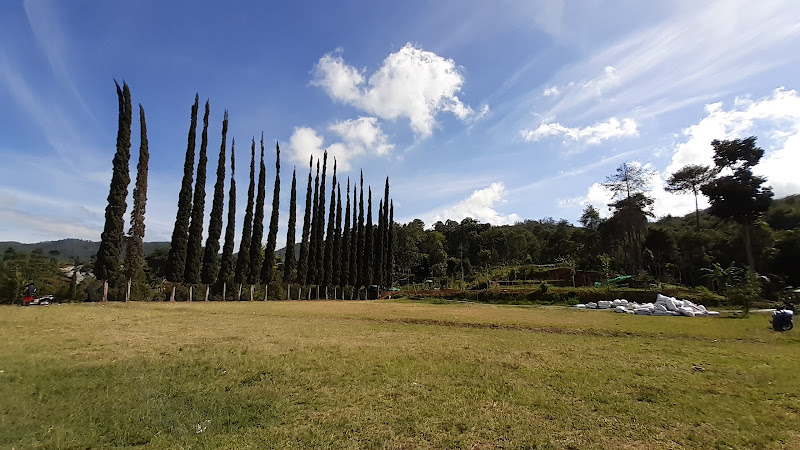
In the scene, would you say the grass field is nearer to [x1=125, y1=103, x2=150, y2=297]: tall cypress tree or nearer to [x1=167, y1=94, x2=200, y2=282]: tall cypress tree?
[x1=125, y1=103, x2=150, y2=297]: tall cypress tree

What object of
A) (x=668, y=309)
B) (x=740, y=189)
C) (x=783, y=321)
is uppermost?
(x=740, y=189)

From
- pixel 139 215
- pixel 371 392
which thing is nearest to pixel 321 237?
pixel 139 215

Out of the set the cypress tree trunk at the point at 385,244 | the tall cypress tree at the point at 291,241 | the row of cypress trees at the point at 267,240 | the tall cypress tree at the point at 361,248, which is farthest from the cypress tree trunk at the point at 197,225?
the cypress tree trunk at the point at 385,244

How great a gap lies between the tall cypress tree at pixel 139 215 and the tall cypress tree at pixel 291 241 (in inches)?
498

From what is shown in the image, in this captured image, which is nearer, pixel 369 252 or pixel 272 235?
pixel 272 235

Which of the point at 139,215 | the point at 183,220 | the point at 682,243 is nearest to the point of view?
the point at 139,215

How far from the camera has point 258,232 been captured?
3262 cm

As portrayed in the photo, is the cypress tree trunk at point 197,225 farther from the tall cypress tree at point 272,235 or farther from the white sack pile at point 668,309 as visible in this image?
the white sack pile at point 668,309

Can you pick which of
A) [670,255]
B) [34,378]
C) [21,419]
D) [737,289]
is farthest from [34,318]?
[670,255]

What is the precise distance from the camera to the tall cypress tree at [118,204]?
64.6 ft

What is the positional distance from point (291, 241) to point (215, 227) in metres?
8.29

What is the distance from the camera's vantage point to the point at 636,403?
5465 millimetres

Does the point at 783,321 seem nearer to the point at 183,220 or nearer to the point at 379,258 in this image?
the point at 183,220

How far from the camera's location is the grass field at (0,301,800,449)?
4.29 m
